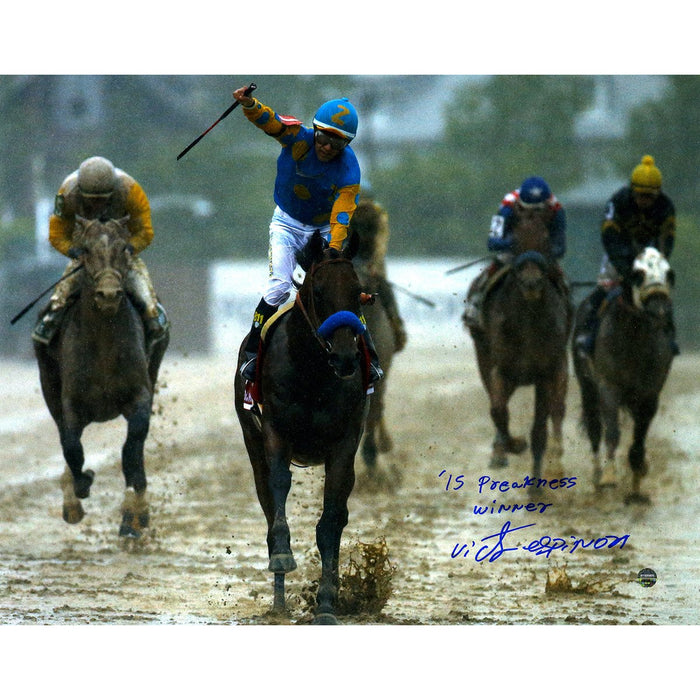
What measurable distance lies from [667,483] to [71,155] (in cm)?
2086

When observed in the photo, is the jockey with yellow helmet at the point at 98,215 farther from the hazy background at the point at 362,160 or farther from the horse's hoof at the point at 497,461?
the hazy background at the point at 362,160

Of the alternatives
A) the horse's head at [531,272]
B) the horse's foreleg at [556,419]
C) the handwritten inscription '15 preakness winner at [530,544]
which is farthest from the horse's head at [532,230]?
the handwritten inscription '15 preakness winner at [530,544]

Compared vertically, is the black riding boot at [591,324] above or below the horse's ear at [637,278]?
below

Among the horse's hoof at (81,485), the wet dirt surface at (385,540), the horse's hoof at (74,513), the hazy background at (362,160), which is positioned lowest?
the wet dirt surface at (385,540)

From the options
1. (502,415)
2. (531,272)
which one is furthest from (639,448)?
(531,272)

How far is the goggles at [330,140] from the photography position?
23.9 feet

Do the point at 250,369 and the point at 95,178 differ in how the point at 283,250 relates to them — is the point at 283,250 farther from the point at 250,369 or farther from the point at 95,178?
the point at 95,178

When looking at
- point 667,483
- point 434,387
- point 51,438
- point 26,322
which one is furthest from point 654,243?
point 26,322

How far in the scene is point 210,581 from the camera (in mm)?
8836

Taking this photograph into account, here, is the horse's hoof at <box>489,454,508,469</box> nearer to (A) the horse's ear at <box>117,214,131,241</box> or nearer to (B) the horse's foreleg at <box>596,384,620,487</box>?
(B) the horse's foreleg at <box>596,384,620,487</box>

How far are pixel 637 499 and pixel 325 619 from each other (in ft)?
17.8

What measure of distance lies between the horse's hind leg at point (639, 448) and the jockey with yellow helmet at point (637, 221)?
0.55 meters

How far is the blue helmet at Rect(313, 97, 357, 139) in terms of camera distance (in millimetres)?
7234

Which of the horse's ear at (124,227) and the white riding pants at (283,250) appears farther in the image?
the horse's ear at (124,227)
